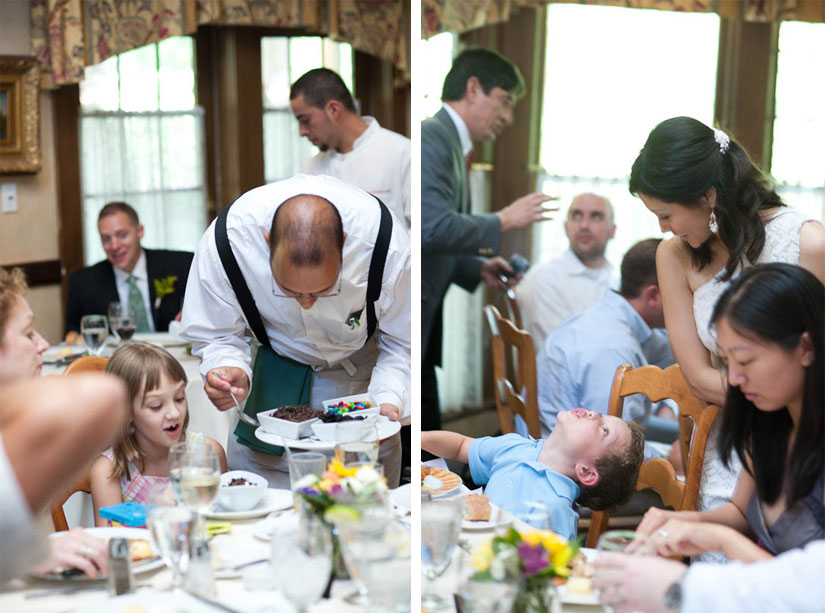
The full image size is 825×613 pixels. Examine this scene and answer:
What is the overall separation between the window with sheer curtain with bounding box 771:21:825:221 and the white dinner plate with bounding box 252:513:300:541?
2076 mm

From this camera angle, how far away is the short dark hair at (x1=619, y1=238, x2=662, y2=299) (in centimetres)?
155

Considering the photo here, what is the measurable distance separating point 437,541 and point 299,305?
0.52 meters

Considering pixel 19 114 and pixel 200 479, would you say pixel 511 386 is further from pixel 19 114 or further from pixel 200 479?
pixel 19 114

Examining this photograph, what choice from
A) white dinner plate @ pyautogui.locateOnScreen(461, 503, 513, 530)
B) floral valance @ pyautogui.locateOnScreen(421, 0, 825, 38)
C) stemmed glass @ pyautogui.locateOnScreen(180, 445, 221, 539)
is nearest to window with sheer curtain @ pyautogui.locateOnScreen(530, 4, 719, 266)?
floral valance @ pyautogui.locateOnScreen(421, 0, 825, 38)

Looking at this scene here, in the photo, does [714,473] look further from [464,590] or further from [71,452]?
[71,452]

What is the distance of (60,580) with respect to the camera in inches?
38.9

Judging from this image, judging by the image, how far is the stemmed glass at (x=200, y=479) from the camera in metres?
1.01

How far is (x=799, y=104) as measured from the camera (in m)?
2.94

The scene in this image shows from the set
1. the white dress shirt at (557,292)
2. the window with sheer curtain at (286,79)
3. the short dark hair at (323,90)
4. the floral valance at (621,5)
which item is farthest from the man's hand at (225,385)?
the window with sheer curtain at (286,79)

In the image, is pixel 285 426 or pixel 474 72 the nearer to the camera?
pixel 285 426

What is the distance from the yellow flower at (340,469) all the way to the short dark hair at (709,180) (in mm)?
456

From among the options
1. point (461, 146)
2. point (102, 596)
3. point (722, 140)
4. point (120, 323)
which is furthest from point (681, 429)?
point (120, 323)

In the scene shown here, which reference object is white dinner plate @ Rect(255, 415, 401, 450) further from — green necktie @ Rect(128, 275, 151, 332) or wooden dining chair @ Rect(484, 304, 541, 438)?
green necktie @ Rect(128, 275, 151, 332)

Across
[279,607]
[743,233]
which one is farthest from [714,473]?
[279,607]
